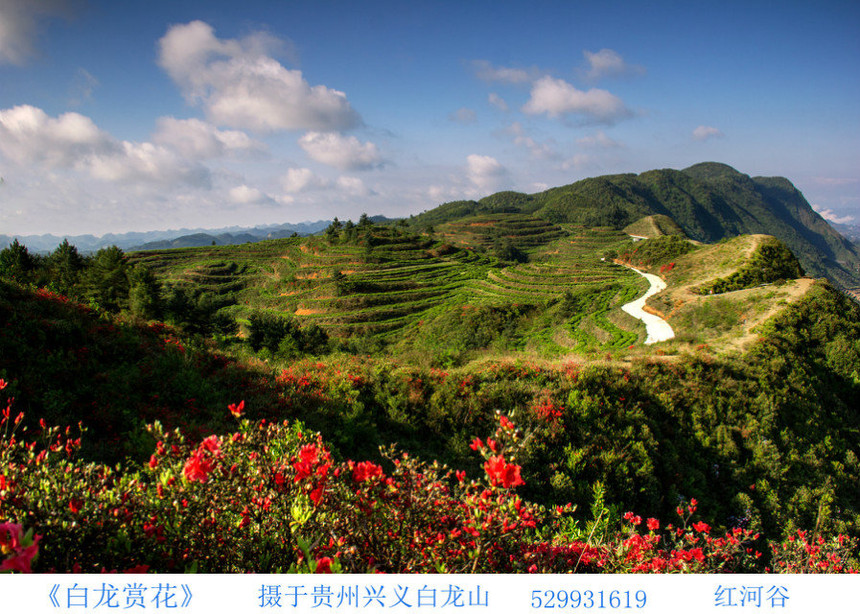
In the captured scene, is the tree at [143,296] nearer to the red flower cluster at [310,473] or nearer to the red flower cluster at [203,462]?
the red flower cluster at [203,462]

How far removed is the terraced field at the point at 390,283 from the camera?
1331 inches

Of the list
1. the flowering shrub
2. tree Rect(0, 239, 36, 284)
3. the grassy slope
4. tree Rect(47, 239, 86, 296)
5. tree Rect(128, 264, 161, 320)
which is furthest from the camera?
tree Rect(47, 239, 86, 296)

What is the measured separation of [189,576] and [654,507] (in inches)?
341

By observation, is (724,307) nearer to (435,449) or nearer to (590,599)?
(435,449)

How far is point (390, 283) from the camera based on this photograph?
51906 millimetres

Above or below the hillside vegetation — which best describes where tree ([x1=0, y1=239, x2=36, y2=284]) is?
above

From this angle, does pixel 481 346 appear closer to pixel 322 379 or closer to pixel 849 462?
pixel 849 462

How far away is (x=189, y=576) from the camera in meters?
2.07

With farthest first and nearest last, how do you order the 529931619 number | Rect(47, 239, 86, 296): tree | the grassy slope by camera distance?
Rect(47, 239, 86, 296): tree → the grassy slope → the 529931619 number

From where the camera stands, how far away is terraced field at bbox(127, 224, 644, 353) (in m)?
33.8

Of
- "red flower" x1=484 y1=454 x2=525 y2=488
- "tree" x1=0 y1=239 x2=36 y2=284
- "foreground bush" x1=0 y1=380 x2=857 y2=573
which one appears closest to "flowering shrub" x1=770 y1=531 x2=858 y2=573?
"foreground bush" x1=0 y1=380 x2=857 y2=573

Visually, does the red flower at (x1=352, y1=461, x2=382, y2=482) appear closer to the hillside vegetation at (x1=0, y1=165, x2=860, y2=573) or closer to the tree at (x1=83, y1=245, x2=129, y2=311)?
the hillside vegetation at (x1=0, y1=165, x2=860, y2=573)

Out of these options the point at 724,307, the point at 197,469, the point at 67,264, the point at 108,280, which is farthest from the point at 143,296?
the point at 724,307

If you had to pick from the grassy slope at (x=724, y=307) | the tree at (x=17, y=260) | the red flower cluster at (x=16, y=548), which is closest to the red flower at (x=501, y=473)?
the red flower cluster at (x=16, y=548)
